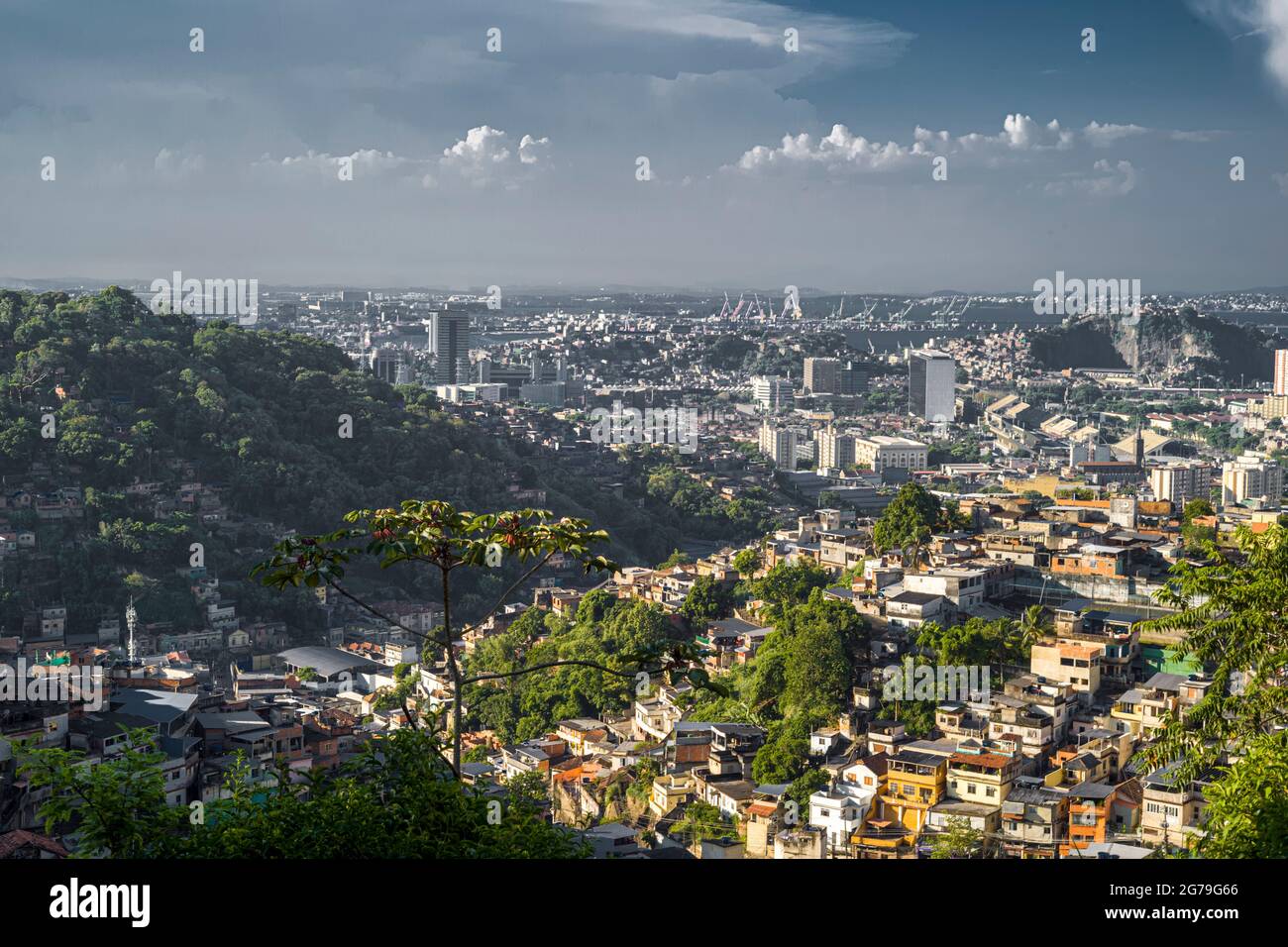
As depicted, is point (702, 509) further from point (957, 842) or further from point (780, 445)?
point (957, 842)

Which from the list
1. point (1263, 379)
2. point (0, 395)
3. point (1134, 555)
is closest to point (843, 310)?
point (1263, 379)

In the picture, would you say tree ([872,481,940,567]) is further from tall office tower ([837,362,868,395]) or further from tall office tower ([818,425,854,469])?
tall office tower ([837,362,868,395])

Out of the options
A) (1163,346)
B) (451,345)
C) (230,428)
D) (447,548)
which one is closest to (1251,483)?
(230,428)

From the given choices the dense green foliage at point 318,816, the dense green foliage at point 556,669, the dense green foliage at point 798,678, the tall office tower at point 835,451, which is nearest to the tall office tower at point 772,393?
the tall office tower at point 835,451

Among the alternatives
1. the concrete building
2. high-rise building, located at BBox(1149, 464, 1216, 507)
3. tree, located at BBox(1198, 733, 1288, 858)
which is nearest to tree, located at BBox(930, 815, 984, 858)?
tree, located at BBox(1198, 733, 1288, 858)

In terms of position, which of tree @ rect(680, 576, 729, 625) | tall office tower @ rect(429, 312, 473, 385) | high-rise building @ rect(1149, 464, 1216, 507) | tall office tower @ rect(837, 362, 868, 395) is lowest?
tree @ rect(680, 576, 729, 625)
